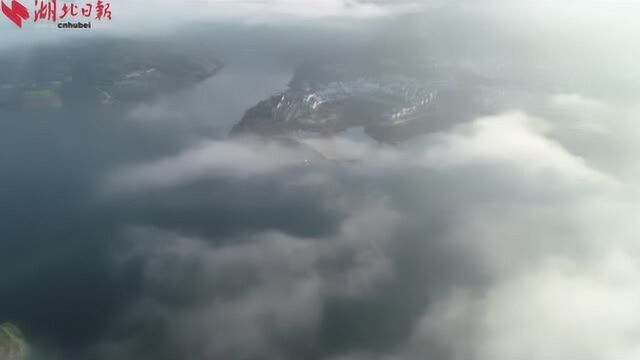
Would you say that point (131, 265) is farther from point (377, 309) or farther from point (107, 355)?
point (377, 309)

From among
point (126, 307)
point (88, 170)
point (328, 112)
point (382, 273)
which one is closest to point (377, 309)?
point (382, 273)

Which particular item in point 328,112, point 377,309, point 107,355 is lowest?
point 107,355

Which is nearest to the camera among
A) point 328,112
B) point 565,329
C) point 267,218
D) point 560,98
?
point 565,329

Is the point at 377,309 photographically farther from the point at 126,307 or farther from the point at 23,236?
the point at 23,236

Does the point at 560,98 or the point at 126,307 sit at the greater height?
the point at 560,98

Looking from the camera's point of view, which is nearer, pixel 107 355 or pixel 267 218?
pixel 107 355

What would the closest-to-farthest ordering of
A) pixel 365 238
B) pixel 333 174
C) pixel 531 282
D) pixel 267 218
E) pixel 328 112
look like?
pixel 531 282 < pixel 365 238 < pixel 267 218 < pixel 333 174 < pixel 328 112
